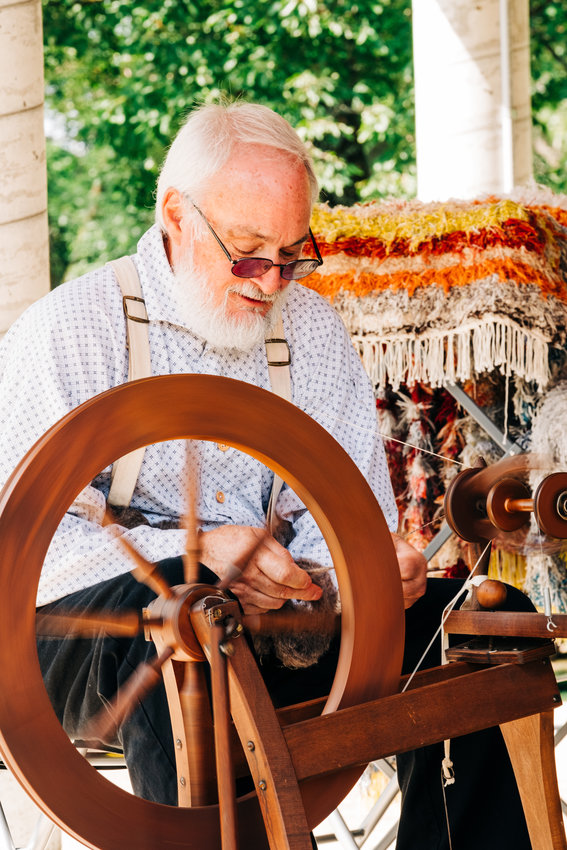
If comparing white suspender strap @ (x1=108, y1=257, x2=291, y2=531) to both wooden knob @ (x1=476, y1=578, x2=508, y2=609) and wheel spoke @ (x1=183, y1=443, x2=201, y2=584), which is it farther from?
wooden knob @ (x1=476, y1=578, x2=508, y2=609)

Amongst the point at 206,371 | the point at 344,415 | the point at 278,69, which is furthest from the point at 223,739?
the point at 278,69

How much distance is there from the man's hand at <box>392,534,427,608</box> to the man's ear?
0.63m

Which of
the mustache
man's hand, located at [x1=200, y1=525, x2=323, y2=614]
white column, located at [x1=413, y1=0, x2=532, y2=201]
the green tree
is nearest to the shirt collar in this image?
the mustache

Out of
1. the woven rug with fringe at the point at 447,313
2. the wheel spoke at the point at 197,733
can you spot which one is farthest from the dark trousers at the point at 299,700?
the woven rug with fringe at the point at 447,313

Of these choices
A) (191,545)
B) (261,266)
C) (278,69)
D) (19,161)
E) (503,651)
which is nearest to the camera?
(191,545)

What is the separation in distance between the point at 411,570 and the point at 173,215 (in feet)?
2.36

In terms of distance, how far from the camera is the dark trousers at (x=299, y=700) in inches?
52.5

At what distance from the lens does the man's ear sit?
1757 millimetres

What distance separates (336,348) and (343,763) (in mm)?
939

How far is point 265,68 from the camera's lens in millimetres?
7250

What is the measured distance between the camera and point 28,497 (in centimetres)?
106

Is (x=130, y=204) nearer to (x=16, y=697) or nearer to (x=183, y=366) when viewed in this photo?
(x=183, y=366)

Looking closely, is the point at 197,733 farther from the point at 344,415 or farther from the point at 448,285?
the point at 448,285

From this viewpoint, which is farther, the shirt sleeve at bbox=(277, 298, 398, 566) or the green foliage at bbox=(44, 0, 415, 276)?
the green foliage at bbox=(44, 0, 415, 276)
